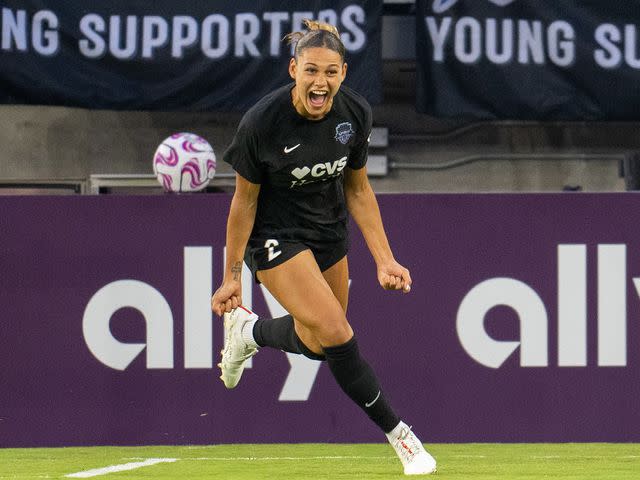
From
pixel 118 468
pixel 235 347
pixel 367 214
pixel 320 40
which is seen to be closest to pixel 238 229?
pixel 367 214

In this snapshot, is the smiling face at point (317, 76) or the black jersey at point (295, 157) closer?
the smiling face at point (317, 76)

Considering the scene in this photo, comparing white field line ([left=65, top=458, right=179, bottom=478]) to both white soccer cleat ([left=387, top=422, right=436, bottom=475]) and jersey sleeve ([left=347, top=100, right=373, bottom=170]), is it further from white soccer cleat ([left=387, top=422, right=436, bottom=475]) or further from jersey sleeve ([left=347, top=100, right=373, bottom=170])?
jersey sleeve ([left=347, top=100, right=373, bottom=170])

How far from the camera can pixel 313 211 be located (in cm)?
621

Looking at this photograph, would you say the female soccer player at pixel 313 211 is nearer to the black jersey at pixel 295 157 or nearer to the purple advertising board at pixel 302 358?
the black jersey at pixel 295 157

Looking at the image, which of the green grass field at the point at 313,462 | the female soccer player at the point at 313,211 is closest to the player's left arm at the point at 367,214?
the female soccer player at the point at 313,211

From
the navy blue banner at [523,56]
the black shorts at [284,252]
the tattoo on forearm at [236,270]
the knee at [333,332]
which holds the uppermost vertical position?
the navy blue banner at [523,56]

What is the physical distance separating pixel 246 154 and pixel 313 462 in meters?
1.82

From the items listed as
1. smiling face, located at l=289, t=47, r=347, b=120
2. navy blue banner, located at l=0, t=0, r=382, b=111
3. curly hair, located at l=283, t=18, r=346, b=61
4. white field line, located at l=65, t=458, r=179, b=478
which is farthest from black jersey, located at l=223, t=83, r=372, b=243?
navy blue banner, located at l=0, t=0, r=382, b=111

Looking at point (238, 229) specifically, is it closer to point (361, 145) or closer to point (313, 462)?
point (361, 145)

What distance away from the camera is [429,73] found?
10523mm

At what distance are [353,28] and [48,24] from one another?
215 centimetres

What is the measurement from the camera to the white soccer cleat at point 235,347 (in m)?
7.00

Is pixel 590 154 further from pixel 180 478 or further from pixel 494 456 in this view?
pixel 180 478

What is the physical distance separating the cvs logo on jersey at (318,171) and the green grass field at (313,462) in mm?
1233
